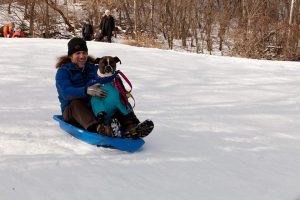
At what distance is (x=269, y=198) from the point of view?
2.70 metres

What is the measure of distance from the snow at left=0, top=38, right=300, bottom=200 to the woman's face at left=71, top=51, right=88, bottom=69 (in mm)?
634

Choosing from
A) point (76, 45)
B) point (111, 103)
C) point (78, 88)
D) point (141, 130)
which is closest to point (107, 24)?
point (76, 45)

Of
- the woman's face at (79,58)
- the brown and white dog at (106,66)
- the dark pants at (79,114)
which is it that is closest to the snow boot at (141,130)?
the dark pants at (79,114)

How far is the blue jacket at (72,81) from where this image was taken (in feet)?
11.8

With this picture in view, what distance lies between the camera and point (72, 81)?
375 centimetres

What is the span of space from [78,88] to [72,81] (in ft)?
0.70

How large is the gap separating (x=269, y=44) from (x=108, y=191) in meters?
14.8

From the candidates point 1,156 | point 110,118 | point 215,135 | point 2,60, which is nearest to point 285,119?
point 215,135

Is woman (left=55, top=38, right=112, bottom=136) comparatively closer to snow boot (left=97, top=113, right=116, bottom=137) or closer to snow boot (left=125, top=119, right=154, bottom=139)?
snow boot (left=97, top=113, right=116, bottom=137)

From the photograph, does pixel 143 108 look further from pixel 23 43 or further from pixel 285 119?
pixel 23 43

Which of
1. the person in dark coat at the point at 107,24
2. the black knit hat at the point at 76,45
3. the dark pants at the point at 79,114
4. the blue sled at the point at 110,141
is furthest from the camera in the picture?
the person in dark coat at the point at 107,24

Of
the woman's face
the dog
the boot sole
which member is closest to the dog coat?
the dog

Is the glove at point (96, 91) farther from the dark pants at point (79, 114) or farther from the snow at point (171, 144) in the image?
the snow at point (171, 144)

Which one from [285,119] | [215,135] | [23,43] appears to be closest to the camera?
[215,135]
